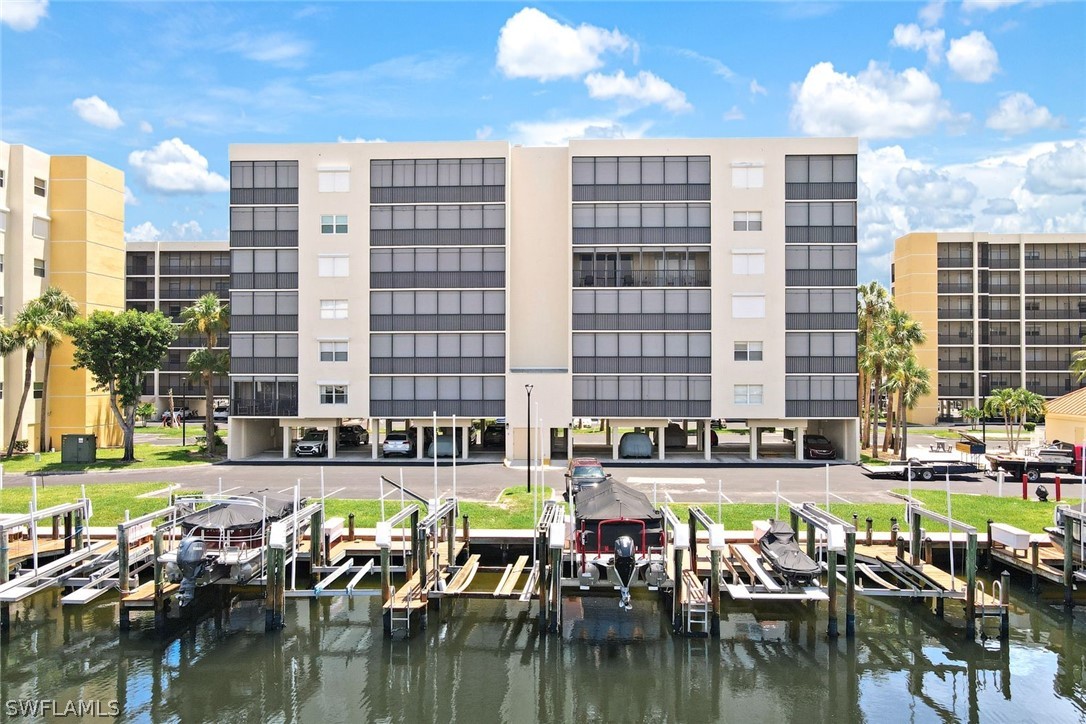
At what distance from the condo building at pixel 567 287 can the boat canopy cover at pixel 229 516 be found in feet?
86.7

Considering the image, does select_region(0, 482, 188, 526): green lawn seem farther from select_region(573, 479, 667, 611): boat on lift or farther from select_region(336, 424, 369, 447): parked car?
select_region(573, 479, 667, 611): boat on lift

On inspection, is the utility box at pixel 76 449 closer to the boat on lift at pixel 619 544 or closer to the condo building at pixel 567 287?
the condo building at pixel 567 287

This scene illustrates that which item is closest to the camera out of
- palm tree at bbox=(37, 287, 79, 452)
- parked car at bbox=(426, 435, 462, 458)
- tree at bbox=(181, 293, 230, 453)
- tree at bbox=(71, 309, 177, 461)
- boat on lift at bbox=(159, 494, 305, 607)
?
boat on lift at bbox=(159, 494, 305, 607)

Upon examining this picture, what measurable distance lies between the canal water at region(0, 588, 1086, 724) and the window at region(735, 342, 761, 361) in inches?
A: 1100

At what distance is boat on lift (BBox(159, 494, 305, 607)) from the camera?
21.2 meters

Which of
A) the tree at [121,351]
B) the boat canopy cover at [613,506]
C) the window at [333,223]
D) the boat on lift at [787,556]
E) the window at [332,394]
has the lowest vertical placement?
the boat on lift at [787,556]

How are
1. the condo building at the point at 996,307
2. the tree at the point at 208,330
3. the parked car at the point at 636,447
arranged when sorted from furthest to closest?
the condo building at the point at 996,307 → the tree at the point at 208,330 → the parked car at the point at 636,447

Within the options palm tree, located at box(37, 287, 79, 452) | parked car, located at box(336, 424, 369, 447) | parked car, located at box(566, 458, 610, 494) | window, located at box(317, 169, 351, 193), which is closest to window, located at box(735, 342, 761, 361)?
parked car, located at box(566, 458, 610, 494)

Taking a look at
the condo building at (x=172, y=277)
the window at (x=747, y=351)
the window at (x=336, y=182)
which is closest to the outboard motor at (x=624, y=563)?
the window at (x=747, y=351)

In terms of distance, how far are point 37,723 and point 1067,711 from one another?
22265mm

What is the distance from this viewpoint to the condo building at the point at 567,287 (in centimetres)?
5009

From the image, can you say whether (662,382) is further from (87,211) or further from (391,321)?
(87,211)

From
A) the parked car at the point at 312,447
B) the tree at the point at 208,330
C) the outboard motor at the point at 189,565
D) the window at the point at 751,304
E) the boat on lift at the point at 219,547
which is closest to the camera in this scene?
the outboard motor at the point at 189,565

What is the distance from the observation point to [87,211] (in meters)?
57.5
